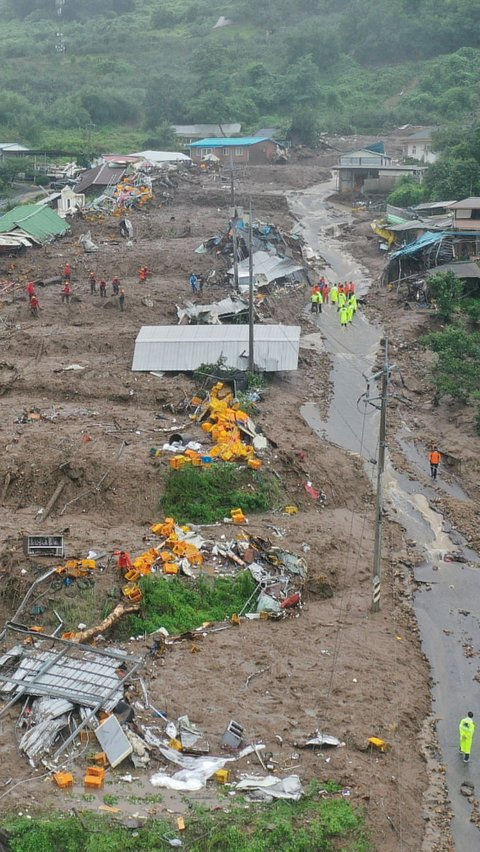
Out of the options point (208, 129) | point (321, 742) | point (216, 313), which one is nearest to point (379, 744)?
point (321, 742)

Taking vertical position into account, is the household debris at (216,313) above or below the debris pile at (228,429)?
below

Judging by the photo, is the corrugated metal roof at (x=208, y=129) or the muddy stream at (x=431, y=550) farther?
the corrugated metal roof at (x=208, y=129)

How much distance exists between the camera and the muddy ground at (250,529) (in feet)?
47.7

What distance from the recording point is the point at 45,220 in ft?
159

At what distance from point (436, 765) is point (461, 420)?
14322 mm

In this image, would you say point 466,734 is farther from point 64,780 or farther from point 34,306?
point 34,306

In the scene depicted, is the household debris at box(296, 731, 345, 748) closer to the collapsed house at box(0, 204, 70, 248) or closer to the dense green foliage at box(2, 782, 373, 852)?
the dense green foliage at box(2, 782, 373, 852)

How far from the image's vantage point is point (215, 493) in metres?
21.9

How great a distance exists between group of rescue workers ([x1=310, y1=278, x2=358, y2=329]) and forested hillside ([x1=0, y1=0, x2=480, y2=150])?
3973 centimetres

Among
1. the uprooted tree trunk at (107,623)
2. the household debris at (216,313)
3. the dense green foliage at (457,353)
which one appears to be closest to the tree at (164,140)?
the dense green foliage at (457,353)

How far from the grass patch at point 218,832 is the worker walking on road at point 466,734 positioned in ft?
8.65

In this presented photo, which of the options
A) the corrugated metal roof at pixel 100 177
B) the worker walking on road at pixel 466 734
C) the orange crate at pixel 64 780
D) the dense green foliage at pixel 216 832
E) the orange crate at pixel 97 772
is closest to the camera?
the dense green foliage at pixel 216 832

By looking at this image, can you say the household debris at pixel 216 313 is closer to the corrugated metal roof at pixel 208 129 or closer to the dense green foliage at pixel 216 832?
the dense green foliage at pixel 216 832

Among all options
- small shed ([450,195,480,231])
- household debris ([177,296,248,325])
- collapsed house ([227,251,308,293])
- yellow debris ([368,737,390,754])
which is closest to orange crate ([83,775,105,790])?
yellow debris ([368,737,390,754])
